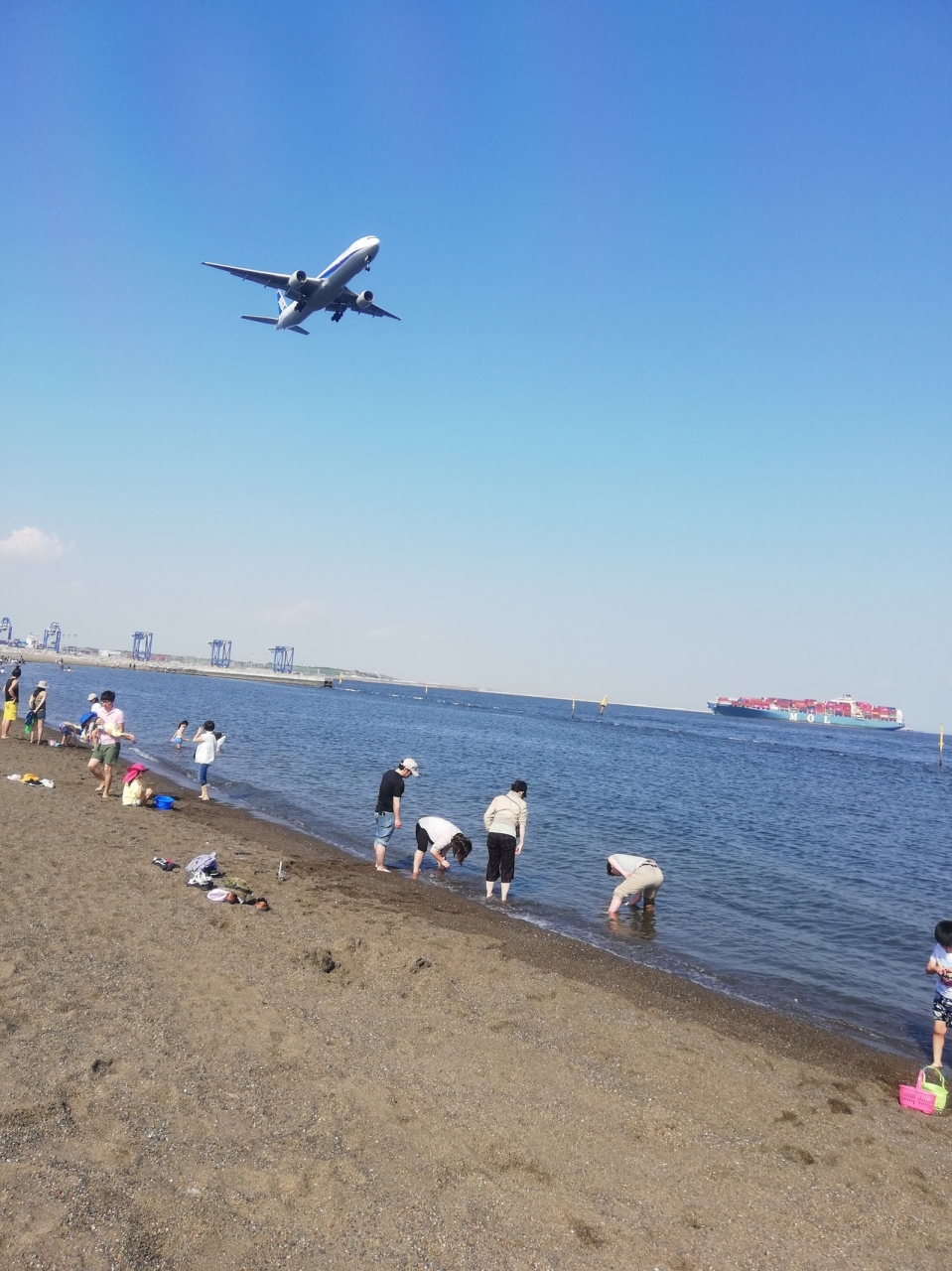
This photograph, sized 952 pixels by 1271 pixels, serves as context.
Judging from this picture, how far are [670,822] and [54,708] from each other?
114 ft

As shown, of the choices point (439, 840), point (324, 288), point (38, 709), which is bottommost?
point (439, 840)

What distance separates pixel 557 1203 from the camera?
4348 millimetres

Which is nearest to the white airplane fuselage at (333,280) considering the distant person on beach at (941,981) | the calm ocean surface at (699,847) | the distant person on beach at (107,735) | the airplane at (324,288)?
the airplane at (324,288)

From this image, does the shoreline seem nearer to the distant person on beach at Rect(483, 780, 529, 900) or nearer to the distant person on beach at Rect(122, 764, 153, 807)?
the distant person on beach at Rect(483, 780, 529, 900)

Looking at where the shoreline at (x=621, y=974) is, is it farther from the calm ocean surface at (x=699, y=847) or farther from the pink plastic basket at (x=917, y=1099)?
the pink plastic basket at (x=917, y=1099)

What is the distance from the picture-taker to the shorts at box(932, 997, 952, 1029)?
735cm

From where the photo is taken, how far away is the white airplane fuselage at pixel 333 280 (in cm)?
3195

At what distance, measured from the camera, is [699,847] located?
65.7 ft

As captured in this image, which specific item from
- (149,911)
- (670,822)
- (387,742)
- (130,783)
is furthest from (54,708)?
(149,911)

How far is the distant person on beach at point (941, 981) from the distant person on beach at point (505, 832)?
19.2 ft

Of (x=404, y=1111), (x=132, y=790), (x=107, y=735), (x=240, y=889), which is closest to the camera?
(x=404, y=1111)

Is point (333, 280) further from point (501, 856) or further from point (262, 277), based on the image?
point (501, 856)

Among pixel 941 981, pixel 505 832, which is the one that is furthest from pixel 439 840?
pixel 941 981

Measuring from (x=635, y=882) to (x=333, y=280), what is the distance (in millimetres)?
30368
